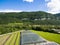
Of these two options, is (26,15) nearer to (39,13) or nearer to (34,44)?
(39,13)

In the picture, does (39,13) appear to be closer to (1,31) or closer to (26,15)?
(26,15)

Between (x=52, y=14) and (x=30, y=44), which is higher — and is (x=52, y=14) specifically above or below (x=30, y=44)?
below

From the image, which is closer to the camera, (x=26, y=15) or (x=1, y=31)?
(x=1, y=31)

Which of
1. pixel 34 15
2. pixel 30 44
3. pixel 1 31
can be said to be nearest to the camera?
pixel 30 44

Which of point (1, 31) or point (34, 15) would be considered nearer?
point (1, 31)

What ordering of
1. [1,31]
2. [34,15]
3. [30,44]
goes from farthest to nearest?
1. [34,15]
2. [1,31]
3. [30,44]

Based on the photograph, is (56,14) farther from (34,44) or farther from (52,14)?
(34,44)

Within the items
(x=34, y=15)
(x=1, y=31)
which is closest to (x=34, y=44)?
(x=1, y=31)

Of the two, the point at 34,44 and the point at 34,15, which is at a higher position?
the point at 34,44

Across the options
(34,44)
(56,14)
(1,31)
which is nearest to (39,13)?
(56,14)
